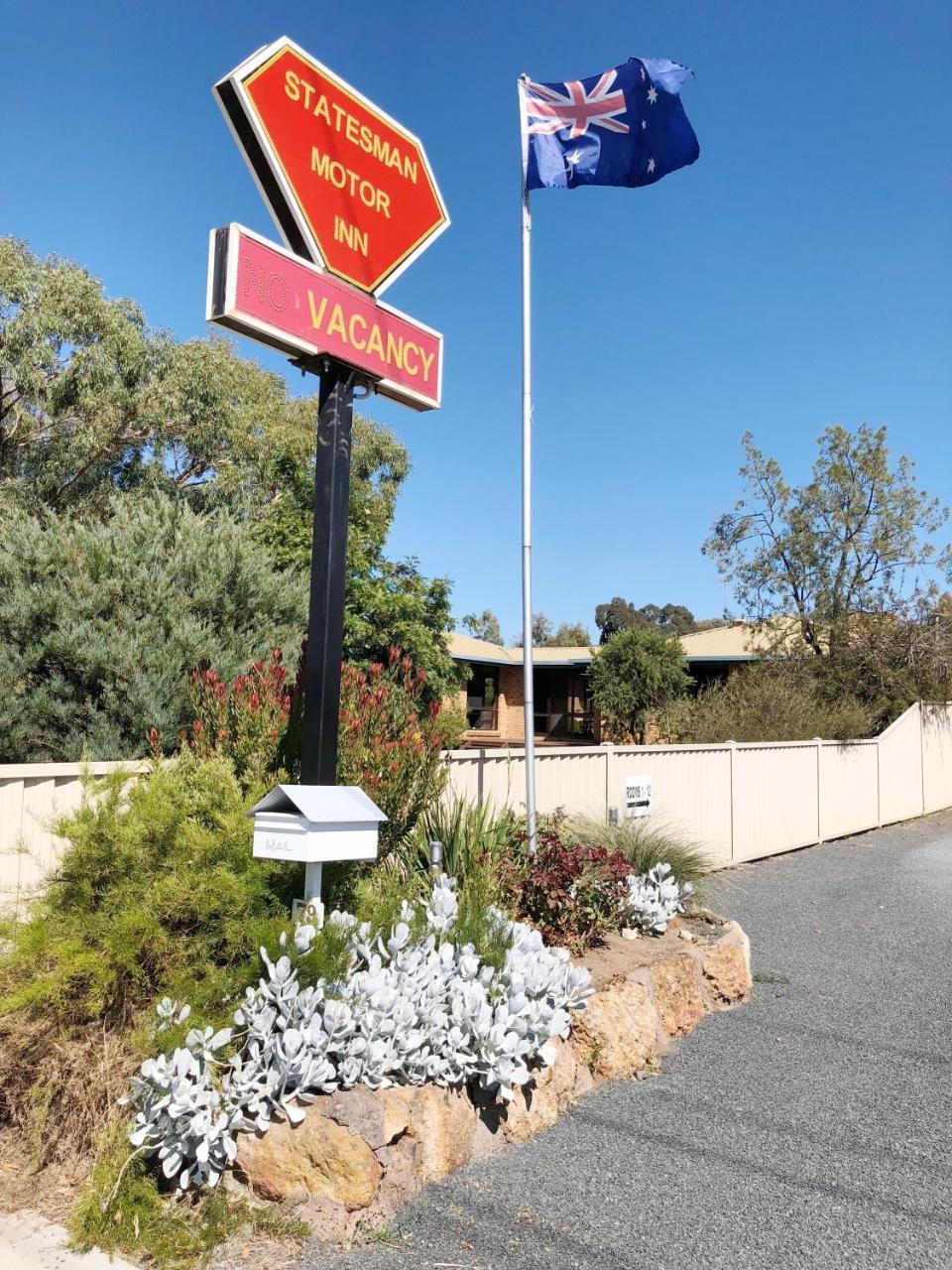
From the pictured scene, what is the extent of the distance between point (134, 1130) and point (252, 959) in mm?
715

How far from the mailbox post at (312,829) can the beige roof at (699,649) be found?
20.6 metres

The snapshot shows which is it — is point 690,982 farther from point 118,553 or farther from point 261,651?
point 118,553

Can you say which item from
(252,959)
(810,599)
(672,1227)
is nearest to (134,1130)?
(252,959)

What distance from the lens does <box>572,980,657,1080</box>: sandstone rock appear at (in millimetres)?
4867

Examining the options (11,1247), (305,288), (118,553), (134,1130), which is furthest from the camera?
(118,553)

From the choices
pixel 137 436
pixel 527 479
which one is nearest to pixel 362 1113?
pixel 527 479

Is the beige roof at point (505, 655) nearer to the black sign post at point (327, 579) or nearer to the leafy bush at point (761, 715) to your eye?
the leafy bush at point (761, 715)

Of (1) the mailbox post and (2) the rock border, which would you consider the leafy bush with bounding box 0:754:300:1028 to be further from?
(2) the rock border

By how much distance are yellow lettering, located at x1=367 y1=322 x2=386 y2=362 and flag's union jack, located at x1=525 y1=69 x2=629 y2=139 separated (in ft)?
13.0

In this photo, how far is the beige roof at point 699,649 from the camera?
24859 millimetres

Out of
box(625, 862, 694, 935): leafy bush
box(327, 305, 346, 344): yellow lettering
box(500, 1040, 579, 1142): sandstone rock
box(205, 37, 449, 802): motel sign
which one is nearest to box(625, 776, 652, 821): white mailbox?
box(625, 862, 694, 935): leafy bush

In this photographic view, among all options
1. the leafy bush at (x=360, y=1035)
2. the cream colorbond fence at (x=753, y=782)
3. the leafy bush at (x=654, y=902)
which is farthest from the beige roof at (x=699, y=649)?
the leafy bush at (x=360, y=1035)

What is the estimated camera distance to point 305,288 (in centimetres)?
482

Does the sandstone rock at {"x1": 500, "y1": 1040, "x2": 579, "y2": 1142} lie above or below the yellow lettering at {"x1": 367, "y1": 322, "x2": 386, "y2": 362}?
below
